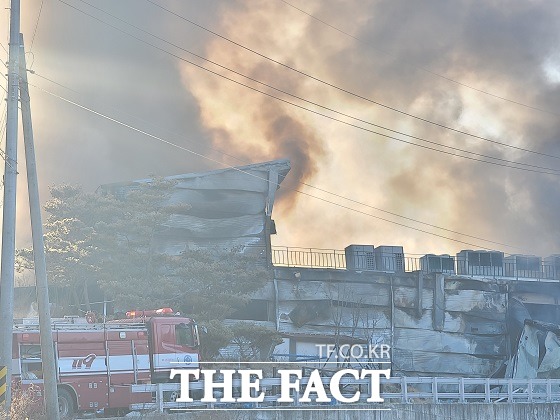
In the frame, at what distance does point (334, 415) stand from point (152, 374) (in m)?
5.38

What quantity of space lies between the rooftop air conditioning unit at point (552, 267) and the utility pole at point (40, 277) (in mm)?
37793

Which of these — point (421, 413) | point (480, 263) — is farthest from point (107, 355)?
point (480, 263)

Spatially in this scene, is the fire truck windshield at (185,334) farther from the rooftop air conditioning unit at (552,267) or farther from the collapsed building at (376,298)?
the rooftop air conditioning unit at (552,267)

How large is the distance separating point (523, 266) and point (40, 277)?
37140 millimetres

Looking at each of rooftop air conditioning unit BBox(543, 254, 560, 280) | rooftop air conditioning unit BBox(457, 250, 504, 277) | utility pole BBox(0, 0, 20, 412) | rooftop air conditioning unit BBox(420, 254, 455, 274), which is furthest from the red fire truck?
rooftop air conditioning unit BBox(543, 254, 560, 280)

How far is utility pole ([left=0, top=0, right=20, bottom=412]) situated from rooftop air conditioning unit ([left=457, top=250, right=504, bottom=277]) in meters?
34.9

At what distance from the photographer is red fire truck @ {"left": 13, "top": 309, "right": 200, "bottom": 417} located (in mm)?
23578

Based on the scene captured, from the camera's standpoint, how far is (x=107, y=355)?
25.0m

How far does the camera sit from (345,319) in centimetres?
4625

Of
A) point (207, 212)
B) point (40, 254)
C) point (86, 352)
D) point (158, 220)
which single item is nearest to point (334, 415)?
point (86, 352)

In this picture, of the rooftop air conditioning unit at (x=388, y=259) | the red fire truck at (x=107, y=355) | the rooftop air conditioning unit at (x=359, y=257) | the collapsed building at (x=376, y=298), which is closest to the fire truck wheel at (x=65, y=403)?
the red fire truck at (x=107, y=355)

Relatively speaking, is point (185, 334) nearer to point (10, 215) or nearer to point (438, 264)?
point (10, 215)

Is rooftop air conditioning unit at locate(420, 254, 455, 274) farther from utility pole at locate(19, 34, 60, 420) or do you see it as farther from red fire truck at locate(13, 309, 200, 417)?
utility pole at locate(19, 34, 60, 420)

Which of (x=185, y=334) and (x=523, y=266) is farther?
(x=523, y=266)
